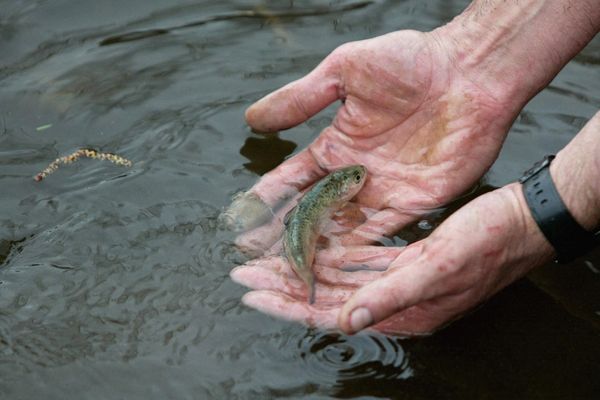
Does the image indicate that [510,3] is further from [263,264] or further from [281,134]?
[263,264]

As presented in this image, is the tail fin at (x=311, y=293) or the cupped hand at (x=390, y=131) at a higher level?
the cupped hand at (x=390, y=131)

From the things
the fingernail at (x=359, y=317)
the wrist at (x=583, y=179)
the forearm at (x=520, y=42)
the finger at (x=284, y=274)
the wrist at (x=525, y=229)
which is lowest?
the finger at (x=284, y=274)

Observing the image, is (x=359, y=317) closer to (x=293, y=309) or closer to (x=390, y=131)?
(x=293, y=309)

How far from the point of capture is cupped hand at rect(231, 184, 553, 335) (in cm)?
322

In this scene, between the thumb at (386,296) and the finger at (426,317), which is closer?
the thumb at (386,296)

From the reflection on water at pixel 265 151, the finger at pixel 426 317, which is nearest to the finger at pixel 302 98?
the reflection on water at pixel 265 151

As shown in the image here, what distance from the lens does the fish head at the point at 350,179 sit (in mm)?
4402

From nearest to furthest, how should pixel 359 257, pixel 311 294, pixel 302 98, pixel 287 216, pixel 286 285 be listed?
1. pixel 311 294
2. pixel 286 285
3. pixel 359 257
4. pixel 287 216
5. pixel 302 98

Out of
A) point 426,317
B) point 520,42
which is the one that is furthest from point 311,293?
point 520,42

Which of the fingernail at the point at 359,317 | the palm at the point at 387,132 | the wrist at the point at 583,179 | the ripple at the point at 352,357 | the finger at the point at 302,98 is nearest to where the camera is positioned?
the fingernail at the point at 359,317

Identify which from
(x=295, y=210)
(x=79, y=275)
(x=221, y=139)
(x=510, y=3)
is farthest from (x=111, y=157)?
(x=510, y=3)

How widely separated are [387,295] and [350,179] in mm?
1361

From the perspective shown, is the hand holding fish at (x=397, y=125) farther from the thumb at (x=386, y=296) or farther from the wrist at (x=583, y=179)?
the thumb at (x=386, y=296)

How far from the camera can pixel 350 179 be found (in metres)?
4.44
